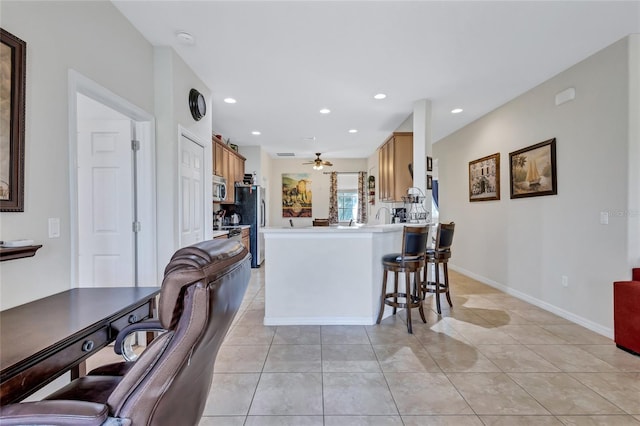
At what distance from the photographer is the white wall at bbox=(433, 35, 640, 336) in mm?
2836

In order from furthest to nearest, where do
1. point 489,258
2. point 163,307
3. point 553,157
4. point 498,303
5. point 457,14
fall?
point 489,258 < point 498,303 < point 553,157 < point 457,14 < point 163,307

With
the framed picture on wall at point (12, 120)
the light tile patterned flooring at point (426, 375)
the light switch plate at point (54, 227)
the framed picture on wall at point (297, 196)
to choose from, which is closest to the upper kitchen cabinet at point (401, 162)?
the light tile patterned flooring at point (426, 375)

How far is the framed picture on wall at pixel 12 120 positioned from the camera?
1.45 m

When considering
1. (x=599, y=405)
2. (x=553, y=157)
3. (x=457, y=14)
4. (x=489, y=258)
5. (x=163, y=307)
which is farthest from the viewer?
(x=489, y=258)

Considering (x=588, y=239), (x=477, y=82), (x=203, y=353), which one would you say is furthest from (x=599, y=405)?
(x=477, y=82)

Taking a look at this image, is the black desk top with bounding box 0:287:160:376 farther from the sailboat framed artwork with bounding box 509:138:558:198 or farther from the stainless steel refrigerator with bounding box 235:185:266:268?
the stainless steel refrigerator with bounding box 235:185:266:268

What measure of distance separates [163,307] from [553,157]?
13.9 ft

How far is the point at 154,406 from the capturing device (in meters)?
0.81

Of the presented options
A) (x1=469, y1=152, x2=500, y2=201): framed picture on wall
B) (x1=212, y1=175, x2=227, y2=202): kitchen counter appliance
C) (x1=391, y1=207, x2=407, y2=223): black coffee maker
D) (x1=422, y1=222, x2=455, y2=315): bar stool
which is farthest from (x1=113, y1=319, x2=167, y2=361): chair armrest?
(x1=469, y1=152, x2=500, y2=201): framed picture on wall

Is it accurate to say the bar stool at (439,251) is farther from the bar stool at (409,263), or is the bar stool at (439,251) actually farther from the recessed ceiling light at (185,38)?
the recessed ceiling light at (185,38)

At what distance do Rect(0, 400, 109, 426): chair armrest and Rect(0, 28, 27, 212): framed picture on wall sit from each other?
43.5 inches

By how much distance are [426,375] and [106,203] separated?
3.00 meters

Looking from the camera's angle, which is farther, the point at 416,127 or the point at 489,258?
the point at 489,258

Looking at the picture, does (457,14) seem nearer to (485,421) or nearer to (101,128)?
(485,421)
